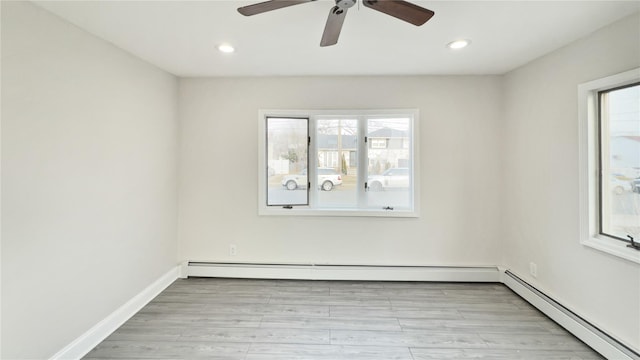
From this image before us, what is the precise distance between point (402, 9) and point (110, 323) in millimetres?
3089

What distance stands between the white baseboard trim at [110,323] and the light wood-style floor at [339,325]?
0.18 ft

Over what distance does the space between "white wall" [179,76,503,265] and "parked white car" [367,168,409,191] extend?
0.25 meters

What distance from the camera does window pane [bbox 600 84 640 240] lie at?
6.29ft

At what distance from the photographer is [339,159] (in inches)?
131

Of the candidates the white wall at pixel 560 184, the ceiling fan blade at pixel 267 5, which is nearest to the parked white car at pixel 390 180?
the white wall at pixel 560 184

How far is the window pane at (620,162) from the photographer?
1917mm

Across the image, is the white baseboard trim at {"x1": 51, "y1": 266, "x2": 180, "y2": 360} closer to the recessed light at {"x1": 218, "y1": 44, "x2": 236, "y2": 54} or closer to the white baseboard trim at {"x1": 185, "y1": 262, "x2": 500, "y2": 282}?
the white baseboard trim at {"x1": 185, "y1": 262, "x2": 500, "y2": 282}

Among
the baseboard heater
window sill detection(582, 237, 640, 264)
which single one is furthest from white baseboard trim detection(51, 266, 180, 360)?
window sill detection(582, 237, 640, 264)

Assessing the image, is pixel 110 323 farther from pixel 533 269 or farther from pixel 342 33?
pixel 533 269

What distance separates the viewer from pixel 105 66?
223cm

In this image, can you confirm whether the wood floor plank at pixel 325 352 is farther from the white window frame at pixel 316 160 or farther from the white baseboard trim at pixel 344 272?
→ the white window frame at pixel 316 160

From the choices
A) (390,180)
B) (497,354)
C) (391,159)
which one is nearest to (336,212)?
(390,180)

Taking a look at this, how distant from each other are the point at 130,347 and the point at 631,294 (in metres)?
3.57

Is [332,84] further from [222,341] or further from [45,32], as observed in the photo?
[222,341]
